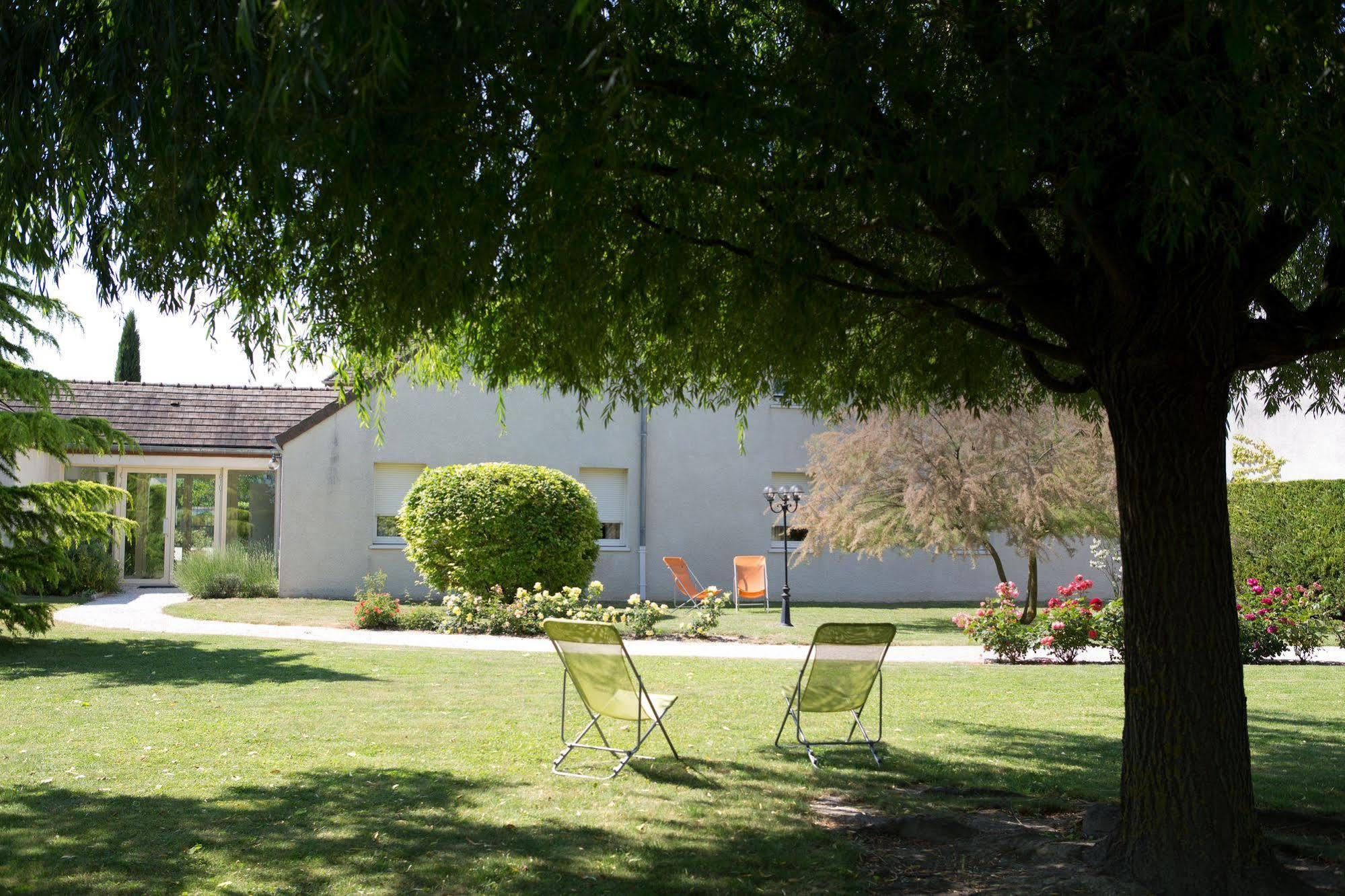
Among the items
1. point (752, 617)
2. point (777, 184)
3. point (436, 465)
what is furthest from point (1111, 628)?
point (436, 465)

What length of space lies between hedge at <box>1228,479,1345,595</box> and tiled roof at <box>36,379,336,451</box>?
15811 millimetres

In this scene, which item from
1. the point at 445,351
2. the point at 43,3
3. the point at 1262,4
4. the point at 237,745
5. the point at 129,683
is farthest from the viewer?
the point at 129,683

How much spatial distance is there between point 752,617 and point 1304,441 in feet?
30.6

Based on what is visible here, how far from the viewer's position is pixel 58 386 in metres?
11.3

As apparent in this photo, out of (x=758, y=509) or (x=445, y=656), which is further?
(x=758, y=509)

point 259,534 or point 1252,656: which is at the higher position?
point 259,534

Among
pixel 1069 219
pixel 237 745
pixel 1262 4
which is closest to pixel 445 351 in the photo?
pixel 237 745

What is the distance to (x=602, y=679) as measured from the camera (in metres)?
6.68

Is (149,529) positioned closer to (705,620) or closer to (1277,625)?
(705,620)

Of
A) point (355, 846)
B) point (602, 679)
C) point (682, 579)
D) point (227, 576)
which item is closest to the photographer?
point (355, 846)

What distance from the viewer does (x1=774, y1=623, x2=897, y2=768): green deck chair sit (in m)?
6.92

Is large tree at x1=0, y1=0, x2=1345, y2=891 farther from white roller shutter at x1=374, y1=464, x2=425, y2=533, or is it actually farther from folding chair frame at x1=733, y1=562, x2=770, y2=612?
white roller shutter at x1=374, y1=464, x2=425, y2=533

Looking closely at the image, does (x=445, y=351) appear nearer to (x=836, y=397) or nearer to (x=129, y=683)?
(x=836, y=397)

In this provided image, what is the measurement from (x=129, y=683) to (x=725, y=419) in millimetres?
13093
